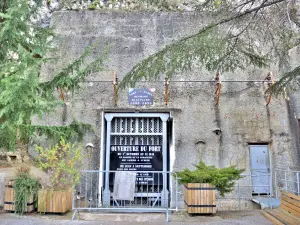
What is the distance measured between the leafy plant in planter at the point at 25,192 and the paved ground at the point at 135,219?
0.23m

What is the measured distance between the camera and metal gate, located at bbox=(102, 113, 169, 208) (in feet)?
34.5

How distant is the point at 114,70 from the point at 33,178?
535 centimetres

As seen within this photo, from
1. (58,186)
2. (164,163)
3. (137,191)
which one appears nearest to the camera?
(58,186)

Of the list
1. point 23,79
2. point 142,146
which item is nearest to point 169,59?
point 23,79

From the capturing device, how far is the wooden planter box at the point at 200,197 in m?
7.37

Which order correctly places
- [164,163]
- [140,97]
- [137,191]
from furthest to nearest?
1. [140,97]
2. [164,163]
3. [137,191]

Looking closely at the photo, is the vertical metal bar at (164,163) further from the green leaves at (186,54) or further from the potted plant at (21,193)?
the potted plant at (21,193)

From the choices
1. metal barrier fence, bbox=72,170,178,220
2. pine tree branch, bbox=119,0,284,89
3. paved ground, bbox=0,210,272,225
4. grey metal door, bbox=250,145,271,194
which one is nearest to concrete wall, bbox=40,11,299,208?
grey metal door, bbox=250,145,271,194

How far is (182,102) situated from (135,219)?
4.96m

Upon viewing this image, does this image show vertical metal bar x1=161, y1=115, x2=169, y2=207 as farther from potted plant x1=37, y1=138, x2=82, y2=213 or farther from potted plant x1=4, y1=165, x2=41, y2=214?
potted plant x1=4, y1=165, x2=41, y2=214

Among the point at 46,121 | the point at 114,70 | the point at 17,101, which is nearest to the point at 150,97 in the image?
the point at 114,70

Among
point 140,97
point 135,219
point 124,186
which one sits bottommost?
point 135,219

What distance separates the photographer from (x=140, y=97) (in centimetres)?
1114

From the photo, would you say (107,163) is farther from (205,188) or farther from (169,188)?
(205,188)
